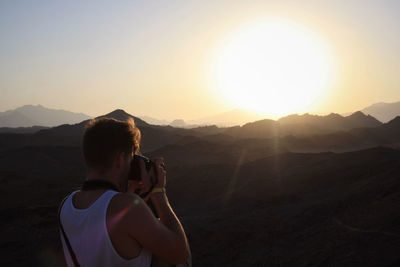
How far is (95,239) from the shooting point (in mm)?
1604

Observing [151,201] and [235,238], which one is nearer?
[151,201]

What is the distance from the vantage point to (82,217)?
1625mm

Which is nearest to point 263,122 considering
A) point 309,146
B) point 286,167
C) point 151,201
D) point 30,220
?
point 309,146

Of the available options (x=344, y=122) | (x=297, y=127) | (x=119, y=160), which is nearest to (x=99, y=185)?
(x=119, y=160)

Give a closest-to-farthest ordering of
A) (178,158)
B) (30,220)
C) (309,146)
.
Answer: (30,220), (178,158), (309,146)

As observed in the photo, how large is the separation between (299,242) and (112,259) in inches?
270

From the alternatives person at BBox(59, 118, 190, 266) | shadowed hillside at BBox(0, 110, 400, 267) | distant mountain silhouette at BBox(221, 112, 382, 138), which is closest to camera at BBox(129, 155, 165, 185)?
person at BBox(59, 118, 190, 266)

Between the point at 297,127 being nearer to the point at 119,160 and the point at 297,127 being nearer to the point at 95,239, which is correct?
the point at 119,160

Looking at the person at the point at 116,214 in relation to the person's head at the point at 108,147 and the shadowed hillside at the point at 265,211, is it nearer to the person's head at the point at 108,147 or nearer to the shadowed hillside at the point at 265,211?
the person's head at the point at 108,147

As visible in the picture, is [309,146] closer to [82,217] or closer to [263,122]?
[263,122]

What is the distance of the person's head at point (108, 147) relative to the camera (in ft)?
5.64

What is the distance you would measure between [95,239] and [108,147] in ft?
1.54

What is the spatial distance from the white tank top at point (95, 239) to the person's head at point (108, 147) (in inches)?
7.1

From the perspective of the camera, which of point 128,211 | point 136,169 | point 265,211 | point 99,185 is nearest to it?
point 128,211
